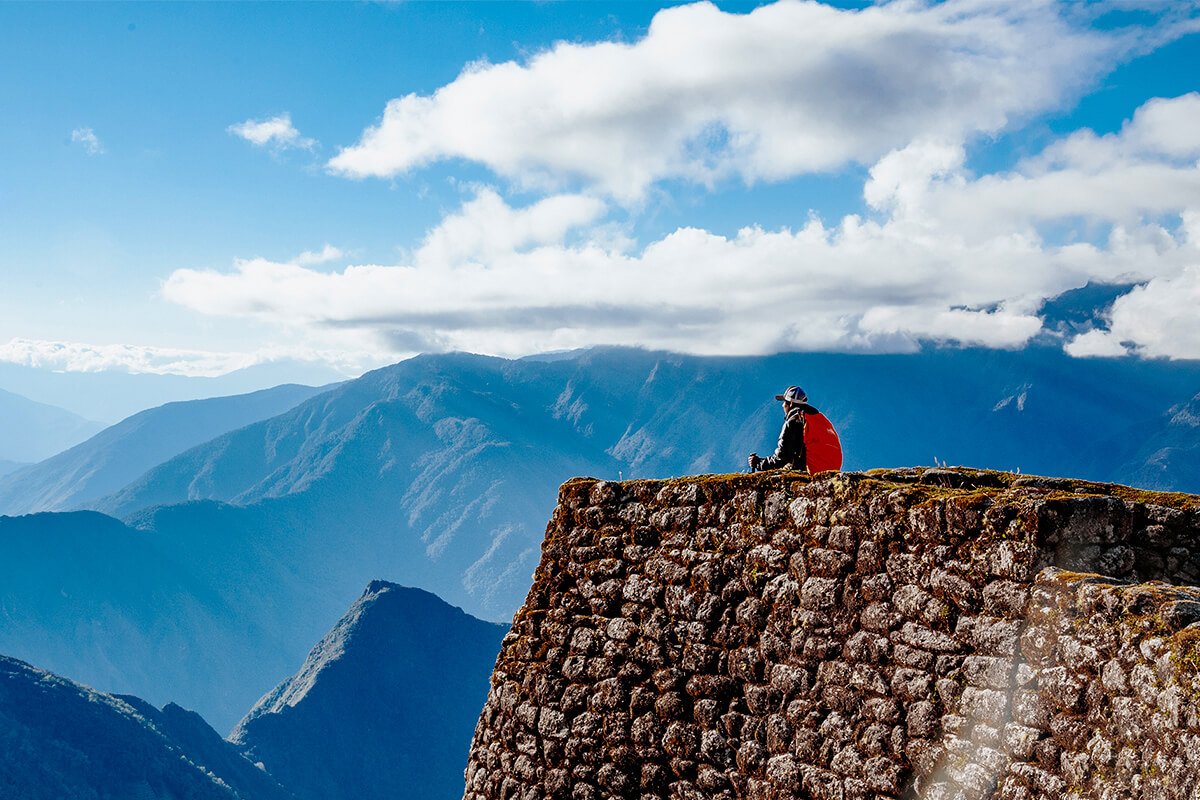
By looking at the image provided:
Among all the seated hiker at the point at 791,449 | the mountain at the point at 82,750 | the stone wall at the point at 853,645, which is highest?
the seated hiker at the point at 791,449

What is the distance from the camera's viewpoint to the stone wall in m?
6.11

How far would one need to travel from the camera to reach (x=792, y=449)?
1128 centimetres

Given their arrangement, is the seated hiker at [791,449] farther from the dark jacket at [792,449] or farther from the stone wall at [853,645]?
the stone wall at [853,645]

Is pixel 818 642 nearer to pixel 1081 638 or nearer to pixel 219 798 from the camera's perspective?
pixel 1081 638

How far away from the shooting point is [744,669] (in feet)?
28.6

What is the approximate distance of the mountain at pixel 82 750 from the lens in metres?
Result: 138

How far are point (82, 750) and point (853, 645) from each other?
6379 inches

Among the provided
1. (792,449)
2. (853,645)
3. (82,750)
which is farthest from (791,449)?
(82,750)

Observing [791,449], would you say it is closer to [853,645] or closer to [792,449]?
[792,449]

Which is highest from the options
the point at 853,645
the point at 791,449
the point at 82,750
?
the point at 791,449

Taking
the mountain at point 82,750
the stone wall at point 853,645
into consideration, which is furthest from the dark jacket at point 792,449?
the mountain at point 82,750

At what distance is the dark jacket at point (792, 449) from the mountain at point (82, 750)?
150212 millimetres

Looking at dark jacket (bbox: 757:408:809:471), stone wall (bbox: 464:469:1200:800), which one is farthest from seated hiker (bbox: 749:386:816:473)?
stone wall (bbox: 464:469:1200:800)

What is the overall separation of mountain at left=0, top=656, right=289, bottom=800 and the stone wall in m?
149
